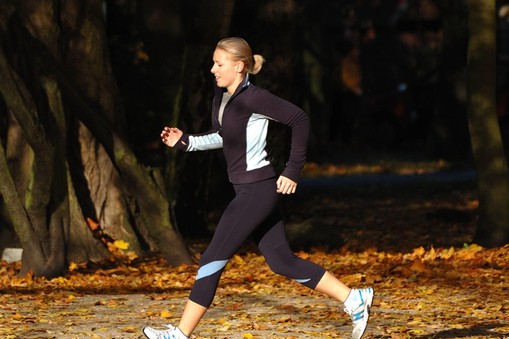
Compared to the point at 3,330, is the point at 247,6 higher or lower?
higher

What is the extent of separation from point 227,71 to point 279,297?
3501mm

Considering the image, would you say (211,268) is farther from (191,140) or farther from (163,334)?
(191,140)

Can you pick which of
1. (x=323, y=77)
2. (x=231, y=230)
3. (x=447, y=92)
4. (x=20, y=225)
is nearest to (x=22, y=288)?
(x=20, y=225)

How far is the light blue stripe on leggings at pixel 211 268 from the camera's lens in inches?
310

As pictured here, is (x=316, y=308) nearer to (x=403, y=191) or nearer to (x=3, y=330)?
(x=3, y=330)

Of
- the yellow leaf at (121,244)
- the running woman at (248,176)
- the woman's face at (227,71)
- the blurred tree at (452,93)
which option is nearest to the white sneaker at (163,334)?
the running woman at (248,176)

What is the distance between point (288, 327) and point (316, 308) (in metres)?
0.98

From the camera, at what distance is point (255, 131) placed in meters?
7.73

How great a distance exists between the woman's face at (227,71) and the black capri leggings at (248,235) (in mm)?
580

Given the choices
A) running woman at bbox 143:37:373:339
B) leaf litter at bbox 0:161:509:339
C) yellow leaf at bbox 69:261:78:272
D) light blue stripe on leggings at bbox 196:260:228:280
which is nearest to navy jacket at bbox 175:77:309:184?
running woman at bbox 143:37:373:339

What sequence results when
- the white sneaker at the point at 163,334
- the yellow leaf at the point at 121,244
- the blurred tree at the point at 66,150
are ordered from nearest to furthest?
the white sneaker at the point at 163,334
the blurred tree at the point at 66,150
the yellow leaf at the point at 121,244

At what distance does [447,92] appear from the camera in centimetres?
2831

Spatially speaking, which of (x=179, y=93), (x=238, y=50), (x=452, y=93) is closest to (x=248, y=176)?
(x=238, y=50)

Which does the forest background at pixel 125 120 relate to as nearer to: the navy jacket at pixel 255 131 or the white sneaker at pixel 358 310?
the navy jacket at pixel 255 131
